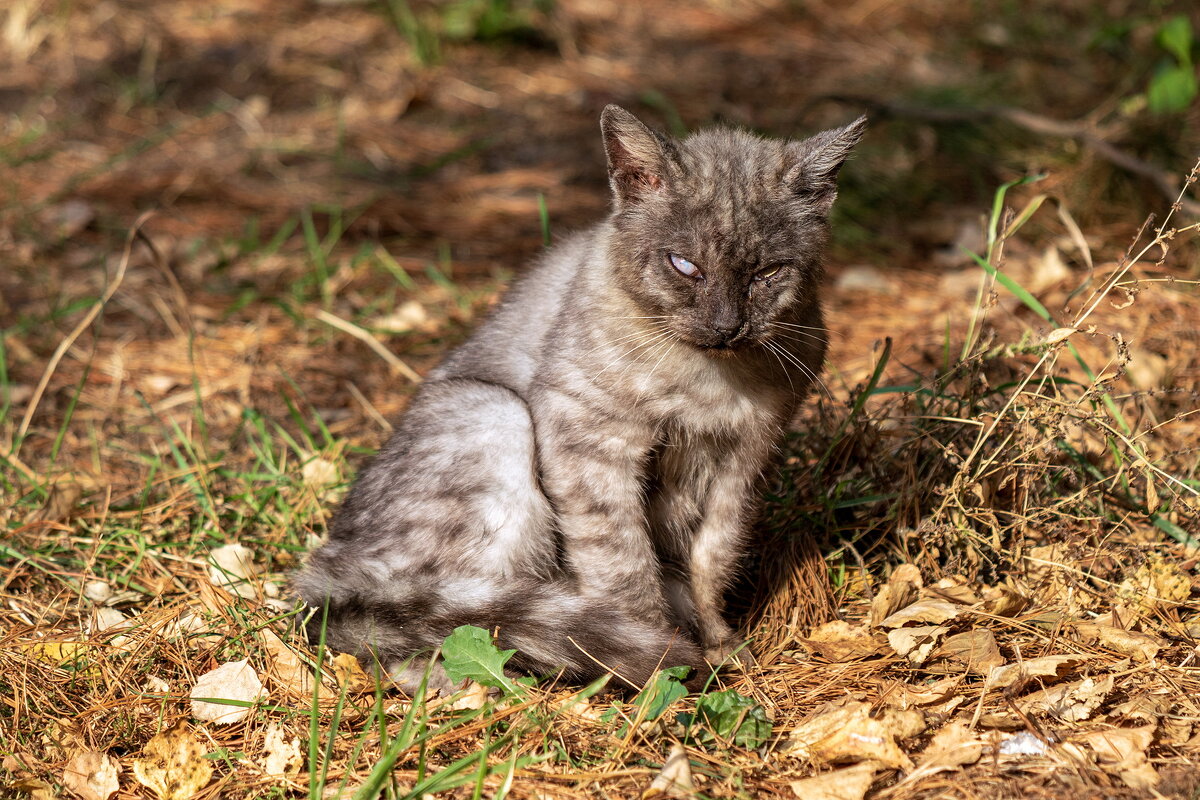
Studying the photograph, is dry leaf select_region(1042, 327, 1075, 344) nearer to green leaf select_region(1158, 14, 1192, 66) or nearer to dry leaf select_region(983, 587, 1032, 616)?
dry leaf select_region(983, 587, 1032, 616)

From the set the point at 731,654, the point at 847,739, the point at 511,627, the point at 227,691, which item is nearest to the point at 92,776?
the point at 227,691

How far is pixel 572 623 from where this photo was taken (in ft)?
9.73

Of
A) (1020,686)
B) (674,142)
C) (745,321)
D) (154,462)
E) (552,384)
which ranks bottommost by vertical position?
(154,462)

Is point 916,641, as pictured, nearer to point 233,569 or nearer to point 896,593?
point 896,593

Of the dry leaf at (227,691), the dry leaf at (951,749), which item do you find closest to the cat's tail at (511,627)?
the dry leaf at (227,691)

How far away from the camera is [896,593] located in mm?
3279

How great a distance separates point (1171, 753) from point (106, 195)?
6010 mm

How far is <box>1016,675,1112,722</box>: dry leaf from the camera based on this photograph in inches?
107

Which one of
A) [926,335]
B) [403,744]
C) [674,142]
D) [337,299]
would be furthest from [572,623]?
[337,299]

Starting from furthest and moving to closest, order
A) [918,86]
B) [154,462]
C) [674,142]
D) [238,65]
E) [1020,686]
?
[238,65] → [918,86] → [154,462] → [674,142] → [1020,686]

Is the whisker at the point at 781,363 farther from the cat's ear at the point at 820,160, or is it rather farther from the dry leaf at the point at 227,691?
the dry leaf at the point at 227,691

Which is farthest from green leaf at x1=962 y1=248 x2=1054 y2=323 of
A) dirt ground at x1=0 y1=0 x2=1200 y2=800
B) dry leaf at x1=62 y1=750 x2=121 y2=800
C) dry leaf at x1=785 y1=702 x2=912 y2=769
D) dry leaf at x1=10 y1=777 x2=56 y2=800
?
dry leaf at x1=10 y1=777 x2=56 y2=800

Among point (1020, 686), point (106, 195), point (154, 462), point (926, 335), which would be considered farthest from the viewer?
point (106, 195)

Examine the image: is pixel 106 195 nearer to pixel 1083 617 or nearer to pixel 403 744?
pixel 403 744
